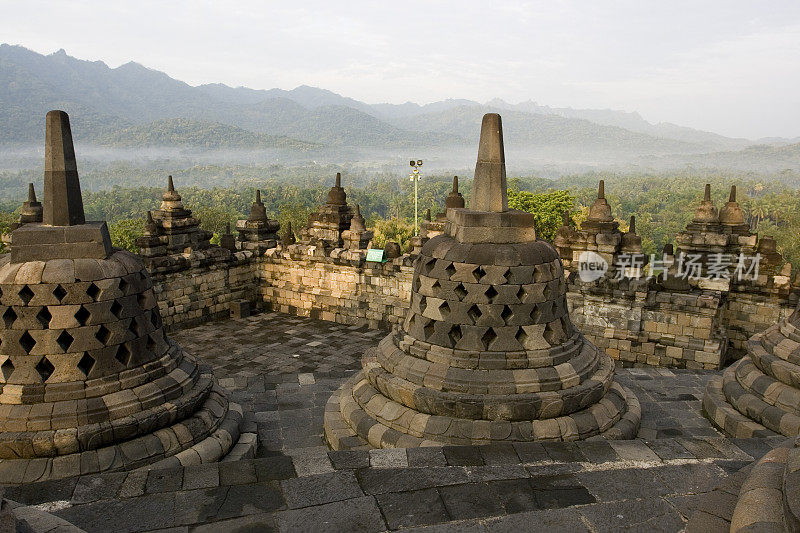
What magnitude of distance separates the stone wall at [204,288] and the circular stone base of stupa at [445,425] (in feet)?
22.8

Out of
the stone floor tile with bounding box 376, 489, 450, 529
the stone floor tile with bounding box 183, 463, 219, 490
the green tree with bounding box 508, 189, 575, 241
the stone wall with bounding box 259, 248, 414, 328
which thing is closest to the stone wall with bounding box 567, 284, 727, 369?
the stone wall with bounding box 259, 248, 414, 328

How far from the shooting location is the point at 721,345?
32.9 feet

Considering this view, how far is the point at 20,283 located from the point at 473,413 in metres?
4.76

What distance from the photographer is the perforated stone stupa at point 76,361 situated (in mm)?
4863

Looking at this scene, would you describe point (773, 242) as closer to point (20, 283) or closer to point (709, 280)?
point (709, 280)

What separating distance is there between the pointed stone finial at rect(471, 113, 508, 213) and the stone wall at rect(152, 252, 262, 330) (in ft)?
27.4

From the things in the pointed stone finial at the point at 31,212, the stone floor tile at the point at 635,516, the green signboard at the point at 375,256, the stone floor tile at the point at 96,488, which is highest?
the pointed stone finial at the point at 31,212

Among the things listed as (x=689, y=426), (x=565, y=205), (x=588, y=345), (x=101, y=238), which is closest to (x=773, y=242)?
(x=689, y=426)

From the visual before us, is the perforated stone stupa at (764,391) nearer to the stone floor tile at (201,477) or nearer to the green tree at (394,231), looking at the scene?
the stone floor tile at (201,477)

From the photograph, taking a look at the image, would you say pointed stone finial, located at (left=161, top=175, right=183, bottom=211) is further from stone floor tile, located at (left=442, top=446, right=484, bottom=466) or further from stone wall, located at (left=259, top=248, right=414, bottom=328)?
stone floor tile, located at (left=442, top=446, right=484, bottom=466)

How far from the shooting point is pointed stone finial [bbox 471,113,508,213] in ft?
20.1

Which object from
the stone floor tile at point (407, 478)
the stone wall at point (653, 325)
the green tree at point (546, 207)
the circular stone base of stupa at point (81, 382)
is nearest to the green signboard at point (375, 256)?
the stone wall at point (653, 325)

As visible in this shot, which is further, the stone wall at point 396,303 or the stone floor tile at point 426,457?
the stone wall at point 396,303

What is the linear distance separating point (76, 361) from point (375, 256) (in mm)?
7940
